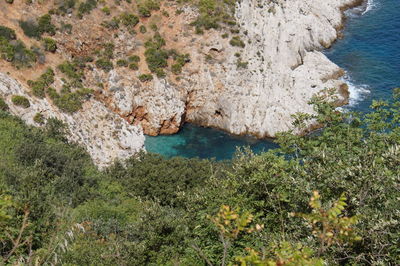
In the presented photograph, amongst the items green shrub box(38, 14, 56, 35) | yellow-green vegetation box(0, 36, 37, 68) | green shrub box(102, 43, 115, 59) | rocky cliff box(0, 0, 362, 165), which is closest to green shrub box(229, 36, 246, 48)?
rocky cliff box(0, 0, 362, 165)

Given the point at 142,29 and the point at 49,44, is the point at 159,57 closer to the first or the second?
the point at 142,29

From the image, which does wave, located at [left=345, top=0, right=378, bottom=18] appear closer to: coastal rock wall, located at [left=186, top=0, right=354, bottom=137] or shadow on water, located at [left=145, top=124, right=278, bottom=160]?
coastal rock wall, located at [left=186, top=0, right=354, bottom=137]

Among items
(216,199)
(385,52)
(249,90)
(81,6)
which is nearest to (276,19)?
(249,90)

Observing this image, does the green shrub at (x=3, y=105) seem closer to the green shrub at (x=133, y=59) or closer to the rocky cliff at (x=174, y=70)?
the rocky cliff at (x=174, y=70)

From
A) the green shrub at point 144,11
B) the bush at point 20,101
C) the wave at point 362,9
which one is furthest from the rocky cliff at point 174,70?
the wave at point 362,9

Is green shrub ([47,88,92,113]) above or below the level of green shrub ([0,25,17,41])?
below

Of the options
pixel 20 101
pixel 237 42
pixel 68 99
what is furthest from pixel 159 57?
pixel 20 101

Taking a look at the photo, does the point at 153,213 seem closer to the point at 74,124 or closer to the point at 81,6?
the point at 74,124
